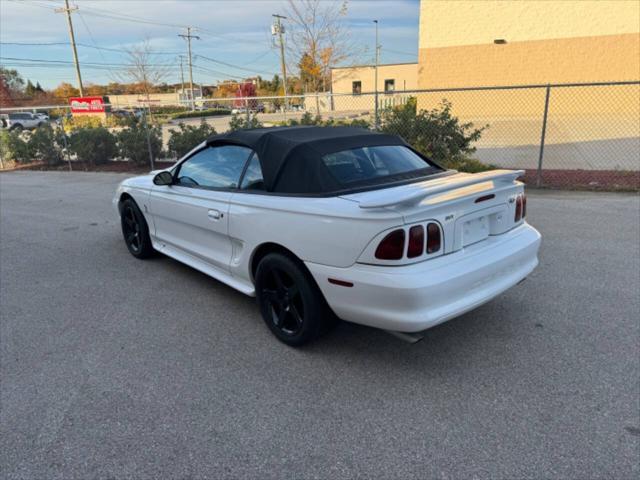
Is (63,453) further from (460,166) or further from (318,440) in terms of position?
(460,166)

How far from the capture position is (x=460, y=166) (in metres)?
9.16

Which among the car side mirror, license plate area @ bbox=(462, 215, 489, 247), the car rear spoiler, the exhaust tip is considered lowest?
the exhaust tip

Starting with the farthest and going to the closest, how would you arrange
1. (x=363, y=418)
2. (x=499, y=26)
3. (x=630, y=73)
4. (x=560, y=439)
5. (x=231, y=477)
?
(x=499, y=26), (x=630, y=73), (x=363, y=418), (x=560, y=439), (x=231, y=477)

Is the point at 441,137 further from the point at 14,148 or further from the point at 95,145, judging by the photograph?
the point at 14,148

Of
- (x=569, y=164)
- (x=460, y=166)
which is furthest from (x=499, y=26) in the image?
(x=460, y=166)

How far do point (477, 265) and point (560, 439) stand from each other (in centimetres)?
106

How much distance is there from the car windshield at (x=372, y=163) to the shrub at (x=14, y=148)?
17.0 meters

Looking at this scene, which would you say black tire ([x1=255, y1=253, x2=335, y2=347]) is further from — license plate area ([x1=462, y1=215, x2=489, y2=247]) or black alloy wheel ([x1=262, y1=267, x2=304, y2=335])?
license plate area ([x1=462, y1=215, x2=489, y2=247])

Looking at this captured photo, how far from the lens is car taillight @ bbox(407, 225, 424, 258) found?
2.71 m

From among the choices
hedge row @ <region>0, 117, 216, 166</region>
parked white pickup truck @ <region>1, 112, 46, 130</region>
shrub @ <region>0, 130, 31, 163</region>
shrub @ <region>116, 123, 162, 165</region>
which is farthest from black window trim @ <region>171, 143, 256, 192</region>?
parked white pickup truck @ <region>1, 112, 46, 130</region>

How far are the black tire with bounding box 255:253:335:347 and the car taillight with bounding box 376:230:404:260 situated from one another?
61cm

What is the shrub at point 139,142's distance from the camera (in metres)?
13.8

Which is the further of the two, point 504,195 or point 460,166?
point 460,166

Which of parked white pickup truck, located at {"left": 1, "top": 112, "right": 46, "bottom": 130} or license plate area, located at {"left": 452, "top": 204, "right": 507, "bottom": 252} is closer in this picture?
license plate area, located at {"left": 452, "top": 204, "right": 507, "bottom": 252}
